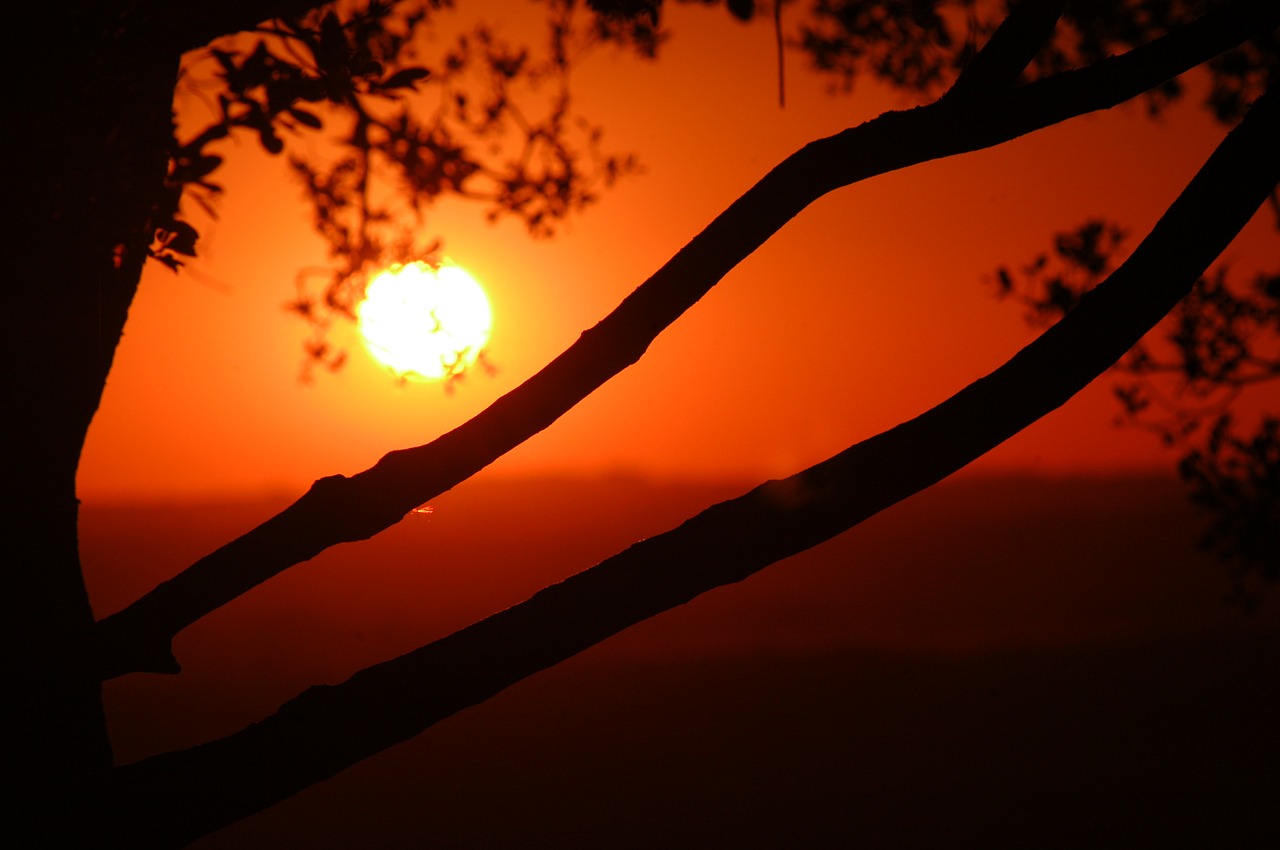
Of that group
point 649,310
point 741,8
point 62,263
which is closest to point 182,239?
point 62,263

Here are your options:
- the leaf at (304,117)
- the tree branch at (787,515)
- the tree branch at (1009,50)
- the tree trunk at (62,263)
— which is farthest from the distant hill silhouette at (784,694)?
the tree branch at (1009,50)

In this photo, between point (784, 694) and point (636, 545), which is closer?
point (636, 545)

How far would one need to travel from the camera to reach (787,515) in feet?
8.30

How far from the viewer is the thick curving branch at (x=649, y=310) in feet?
8.94

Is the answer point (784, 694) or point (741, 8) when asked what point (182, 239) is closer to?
point (741, 8)

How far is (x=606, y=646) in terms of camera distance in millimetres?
19844

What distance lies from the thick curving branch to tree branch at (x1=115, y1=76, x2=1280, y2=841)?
0.31 metres

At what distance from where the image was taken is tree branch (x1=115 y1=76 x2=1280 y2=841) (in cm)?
251

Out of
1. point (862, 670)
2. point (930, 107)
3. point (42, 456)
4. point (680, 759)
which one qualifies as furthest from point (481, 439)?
point (862, 670)

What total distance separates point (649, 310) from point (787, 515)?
0.57 m

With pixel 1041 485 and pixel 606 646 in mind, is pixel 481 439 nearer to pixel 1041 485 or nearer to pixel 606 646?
pixel 606 646

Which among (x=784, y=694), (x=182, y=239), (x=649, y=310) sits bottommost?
(x=649, y=310)

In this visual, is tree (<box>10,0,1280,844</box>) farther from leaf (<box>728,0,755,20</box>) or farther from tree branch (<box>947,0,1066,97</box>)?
leaf (<box>728,0,755,20</box>)

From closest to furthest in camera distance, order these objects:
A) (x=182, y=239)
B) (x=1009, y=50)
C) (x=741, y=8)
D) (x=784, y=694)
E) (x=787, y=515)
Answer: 1. (x=787, y=515)
2. (x=1009, y=50)
3. (x=741, y=8)
4. (x=182, y=239)
5. (x=784, y=694)
